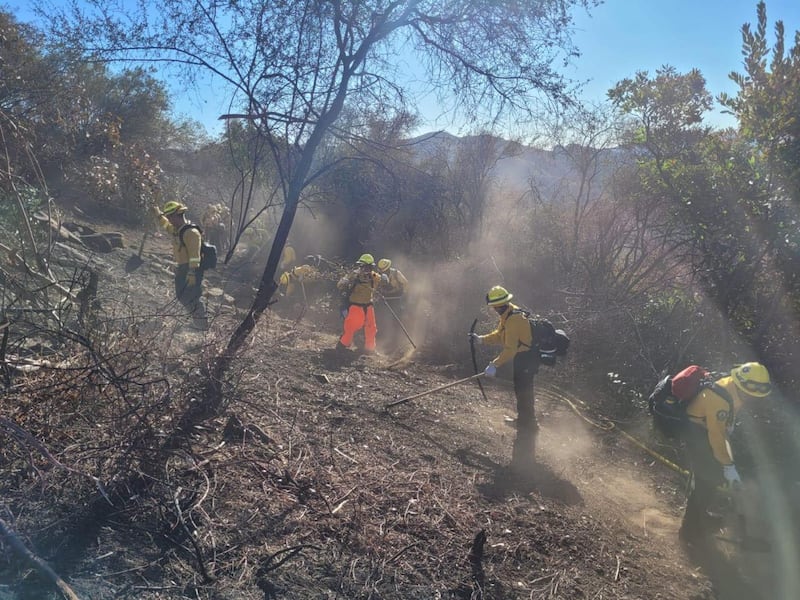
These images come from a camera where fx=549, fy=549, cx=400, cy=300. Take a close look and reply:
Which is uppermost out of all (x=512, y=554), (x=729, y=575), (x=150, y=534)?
(x=150, y=534)

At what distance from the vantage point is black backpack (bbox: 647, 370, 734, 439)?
4.40 meters

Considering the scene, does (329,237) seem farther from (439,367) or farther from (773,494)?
(773,494)

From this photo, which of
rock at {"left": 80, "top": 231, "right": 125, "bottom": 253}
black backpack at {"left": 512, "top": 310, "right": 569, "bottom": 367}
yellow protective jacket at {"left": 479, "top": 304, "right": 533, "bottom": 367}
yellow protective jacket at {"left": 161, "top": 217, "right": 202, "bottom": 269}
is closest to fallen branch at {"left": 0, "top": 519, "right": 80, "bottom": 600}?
yellow protective jacket at {"left": 479, "top": 304, "right": 533, "bottom": 367}

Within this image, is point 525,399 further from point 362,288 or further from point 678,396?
point 362,288

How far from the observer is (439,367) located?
950 centimetres

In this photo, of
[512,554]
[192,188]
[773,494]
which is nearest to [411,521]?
[512,554]

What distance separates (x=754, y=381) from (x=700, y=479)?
96cm

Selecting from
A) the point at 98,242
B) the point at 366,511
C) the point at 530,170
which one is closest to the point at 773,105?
the point at 366,511

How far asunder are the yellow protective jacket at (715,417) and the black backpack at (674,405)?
0.08 feet

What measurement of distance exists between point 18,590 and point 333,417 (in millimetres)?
3271

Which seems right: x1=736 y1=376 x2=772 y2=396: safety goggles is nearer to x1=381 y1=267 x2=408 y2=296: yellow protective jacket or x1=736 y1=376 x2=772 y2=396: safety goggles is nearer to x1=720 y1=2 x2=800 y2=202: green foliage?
x1=720 y1=2 x2=800 y2=202: green foliage

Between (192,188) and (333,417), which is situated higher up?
(192,188)

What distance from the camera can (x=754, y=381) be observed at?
423 centimetres

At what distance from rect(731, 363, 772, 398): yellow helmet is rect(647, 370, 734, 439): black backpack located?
0.15 meters
